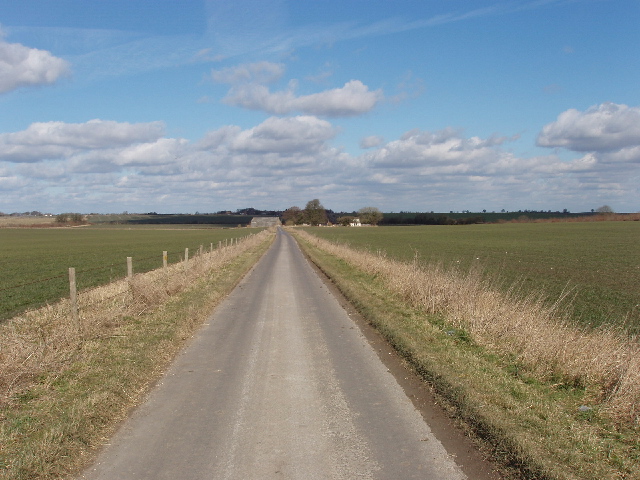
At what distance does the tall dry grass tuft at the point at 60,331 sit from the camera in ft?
Answer: 23.3

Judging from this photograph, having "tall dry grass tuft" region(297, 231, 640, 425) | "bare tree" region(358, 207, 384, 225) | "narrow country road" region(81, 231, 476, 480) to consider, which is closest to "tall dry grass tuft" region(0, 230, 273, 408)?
"narrow country road" region(81, 231, 476, 480)

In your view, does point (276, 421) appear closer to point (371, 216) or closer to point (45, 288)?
point (45, 288)

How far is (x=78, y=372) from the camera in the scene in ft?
25.8

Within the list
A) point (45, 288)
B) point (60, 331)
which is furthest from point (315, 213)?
point (60, 331)

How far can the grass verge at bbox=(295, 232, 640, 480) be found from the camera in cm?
490

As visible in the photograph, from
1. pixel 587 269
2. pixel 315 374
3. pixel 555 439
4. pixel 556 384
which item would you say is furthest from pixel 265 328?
pixel 587 269

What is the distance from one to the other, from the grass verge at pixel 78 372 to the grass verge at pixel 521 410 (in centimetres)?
431

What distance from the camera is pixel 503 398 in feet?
21.8

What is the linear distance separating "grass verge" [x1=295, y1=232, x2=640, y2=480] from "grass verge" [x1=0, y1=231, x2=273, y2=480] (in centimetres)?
431

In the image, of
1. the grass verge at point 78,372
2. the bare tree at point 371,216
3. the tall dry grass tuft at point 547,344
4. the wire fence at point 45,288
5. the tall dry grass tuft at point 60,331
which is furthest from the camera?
the bare tree at point 371,216

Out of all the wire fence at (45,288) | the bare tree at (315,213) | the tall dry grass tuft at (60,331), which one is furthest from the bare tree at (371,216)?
the tall dry grass tuft at (60,331)

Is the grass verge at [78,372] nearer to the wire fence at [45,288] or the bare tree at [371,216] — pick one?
the wire fence at [45,288]

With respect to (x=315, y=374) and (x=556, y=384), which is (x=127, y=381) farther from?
(x=556, y=384)

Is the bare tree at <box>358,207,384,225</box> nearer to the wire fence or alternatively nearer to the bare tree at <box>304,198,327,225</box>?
the bare tree at <box>304,198,327,225</box>
